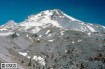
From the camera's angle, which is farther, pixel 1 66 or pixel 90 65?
pixel 90 65

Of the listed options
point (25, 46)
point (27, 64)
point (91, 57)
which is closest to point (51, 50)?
point (25, 46)

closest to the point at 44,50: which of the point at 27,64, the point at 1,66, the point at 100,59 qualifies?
the point at 100,59

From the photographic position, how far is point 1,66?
84.9 metres

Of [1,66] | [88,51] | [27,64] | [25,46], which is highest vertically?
[25,46]

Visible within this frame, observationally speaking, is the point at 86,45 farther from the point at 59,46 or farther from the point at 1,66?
the point at 1,66

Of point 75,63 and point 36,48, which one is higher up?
point 36,48

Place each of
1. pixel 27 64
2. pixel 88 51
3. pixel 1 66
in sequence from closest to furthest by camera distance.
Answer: pixel 1 66 → pixel 27 64 → pixel 88 51

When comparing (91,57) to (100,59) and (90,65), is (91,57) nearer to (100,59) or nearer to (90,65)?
(100,59)

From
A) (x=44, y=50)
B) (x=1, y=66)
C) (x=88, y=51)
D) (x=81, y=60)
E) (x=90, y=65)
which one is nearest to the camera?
(x=1, y=66)

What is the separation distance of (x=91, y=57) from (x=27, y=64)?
2096 inches

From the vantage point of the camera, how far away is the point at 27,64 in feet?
405

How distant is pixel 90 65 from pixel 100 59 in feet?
49.1

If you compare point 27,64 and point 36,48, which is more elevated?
point 36,48

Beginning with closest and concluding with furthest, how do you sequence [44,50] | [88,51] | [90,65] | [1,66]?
[1,66] < [90,65] < [88,51] < [44,50]
